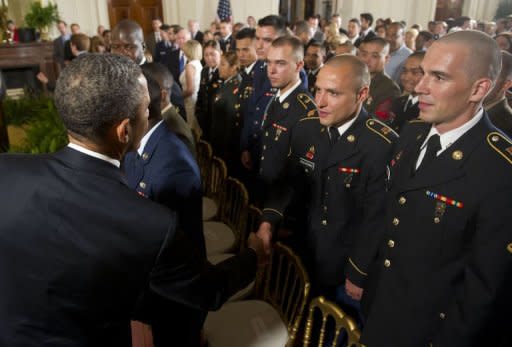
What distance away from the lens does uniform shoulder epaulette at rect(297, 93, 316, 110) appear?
2746 millimetres

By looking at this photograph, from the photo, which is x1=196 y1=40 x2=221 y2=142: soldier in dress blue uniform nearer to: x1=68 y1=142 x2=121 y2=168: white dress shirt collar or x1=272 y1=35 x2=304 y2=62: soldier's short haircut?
x1=272 y1=35 x2=304 y2=62: soldier's short haircut

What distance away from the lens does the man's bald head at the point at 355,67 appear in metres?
1.97

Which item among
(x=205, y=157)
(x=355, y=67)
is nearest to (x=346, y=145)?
(x=355, y=67)

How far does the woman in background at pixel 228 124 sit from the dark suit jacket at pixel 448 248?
2.56 m

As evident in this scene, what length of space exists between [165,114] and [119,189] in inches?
48.3

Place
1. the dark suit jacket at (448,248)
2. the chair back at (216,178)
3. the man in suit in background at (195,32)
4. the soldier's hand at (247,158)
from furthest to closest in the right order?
the man in suit in background at (195,32) < the soldier's hand at (247,158) < the chair back at (216,178) < the dark suit jacket at (448,248)

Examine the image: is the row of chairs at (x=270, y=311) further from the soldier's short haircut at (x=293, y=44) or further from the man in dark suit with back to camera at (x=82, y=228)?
the soldier's short haircut at (x=293, y=44)

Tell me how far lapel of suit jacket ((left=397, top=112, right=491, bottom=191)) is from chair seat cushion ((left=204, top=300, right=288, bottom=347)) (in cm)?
94

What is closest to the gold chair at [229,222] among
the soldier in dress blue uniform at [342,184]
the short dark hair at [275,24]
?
the soldier in dress blue uniform at [342,184]

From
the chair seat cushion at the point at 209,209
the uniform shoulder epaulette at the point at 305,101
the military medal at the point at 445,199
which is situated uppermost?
the uniform shoulder epaulette at the point at 305,101

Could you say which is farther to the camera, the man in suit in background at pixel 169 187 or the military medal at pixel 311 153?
the military medal at pixel 311 153

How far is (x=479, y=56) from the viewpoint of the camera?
132cm

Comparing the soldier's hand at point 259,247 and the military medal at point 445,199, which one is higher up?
the military medal at point 445,199

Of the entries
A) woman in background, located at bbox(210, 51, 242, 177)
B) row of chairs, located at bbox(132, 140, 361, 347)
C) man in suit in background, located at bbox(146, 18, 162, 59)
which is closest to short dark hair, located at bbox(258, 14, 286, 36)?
woman in background, located at bbox(210, 51, 242, 177)
